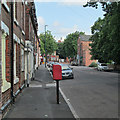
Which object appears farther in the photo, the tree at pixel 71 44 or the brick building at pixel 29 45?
the tree at pixel 71 44

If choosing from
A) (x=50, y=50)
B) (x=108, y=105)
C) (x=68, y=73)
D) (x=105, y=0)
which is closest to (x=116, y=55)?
(x=68, y=73)

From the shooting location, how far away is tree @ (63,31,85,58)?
8456 cm

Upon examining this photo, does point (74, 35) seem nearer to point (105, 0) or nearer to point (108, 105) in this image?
point (105, 0)

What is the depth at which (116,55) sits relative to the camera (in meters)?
26.2

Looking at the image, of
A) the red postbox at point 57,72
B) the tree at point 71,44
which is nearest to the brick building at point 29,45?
the red postbox at point 57,72

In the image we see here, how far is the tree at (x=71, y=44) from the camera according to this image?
277 feet

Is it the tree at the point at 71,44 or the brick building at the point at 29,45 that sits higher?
the tree at the point at 71,44

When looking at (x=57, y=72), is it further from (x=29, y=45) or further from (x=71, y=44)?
(x=71, y=44)

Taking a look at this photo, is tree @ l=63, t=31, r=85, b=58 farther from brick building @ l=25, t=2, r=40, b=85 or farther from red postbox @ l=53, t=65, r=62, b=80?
red postbox @ l=53, t=65, r=62, b=80

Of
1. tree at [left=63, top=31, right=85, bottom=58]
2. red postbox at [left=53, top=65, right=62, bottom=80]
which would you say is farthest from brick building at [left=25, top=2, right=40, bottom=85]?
tree at [left=63, top=31, right=85, bottom=58]

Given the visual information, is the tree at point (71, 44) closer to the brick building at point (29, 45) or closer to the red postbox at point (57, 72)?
the brick building at point (29, 45)

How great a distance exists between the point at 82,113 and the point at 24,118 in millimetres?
1993

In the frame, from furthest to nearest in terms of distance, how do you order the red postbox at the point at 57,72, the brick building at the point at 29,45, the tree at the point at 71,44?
the tree at the point at 71,44 → the brick building at the point at 29,45 → the red postbox at the point at 57,72

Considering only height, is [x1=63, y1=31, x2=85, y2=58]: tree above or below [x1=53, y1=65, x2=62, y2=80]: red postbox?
above
